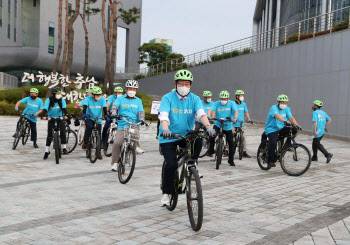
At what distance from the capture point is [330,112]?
19281 millimetres

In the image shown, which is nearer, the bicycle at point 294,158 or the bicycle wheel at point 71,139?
the bicycle at point 294,158

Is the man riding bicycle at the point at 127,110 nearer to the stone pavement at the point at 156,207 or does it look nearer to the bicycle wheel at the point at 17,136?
the stone pavement at the point at 156,207

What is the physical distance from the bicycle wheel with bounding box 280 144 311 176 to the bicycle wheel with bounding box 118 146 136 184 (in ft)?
11.5

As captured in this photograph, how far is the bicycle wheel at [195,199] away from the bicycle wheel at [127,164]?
2.90 metres

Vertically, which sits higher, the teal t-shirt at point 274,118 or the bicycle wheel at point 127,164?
the teal t-shirt at point 274,118

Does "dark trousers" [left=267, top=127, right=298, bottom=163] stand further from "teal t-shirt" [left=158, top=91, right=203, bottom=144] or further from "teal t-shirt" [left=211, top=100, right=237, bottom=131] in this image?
"teal t-shirt" [left=158, top=91, right=203, bottom=144]

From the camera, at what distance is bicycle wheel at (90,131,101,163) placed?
10.5 meters

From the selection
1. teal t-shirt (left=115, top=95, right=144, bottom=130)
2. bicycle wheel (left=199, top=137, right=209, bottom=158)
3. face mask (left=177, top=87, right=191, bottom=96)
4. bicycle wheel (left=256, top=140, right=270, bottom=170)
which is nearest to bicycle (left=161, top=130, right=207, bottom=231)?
face mask (left=177, top=87, right=191, bottom=96)

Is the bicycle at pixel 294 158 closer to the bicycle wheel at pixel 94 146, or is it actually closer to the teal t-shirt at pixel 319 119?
the teal t-shirt at pixel 319 119

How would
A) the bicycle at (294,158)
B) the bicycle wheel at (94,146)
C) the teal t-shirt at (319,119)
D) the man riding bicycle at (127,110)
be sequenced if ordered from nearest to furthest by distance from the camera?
the man riding bicycle at (127,110), the bicycle at (294,158), the bicycle wheel at (94,146), the teal t-shirt at (319,119)

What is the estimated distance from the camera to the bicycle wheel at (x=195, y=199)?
4.76 metres

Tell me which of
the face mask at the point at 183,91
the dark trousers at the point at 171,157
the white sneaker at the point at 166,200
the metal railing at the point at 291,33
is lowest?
the white sneaker at the point at 166,200

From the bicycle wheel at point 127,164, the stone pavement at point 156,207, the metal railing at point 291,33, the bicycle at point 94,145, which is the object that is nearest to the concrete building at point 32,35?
the metal railing at point 291,33

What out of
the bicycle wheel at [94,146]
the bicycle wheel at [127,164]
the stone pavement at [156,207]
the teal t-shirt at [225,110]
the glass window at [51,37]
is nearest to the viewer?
the stone pavement at [156,207]
